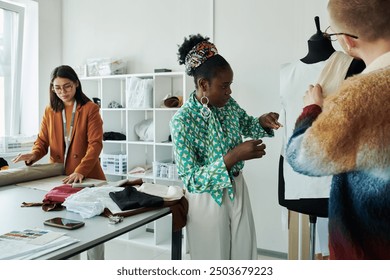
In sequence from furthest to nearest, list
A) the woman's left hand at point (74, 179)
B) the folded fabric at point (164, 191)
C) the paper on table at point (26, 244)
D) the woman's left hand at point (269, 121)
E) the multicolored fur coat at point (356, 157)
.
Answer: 1. the woman's left hand at point (74, 179)
2. the woman's left hand at point (269, 121)
3. the folded fabric at point (164, 191)
4. the paper on table at point (26, 244)
5. the multicolored fur coat at point (356, 157)

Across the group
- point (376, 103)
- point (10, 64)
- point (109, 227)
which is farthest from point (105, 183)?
point (10, 64)

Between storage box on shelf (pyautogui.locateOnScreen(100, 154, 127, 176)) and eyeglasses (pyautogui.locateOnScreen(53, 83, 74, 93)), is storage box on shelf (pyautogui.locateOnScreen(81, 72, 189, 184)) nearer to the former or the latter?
storage box on shelf (pyautogui.locateOnScreen(100, 154, 127, 176))

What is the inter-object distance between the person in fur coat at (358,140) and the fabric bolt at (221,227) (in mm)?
467

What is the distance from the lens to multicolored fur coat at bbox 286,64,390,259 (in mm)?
748

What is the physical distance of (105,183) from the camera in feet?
5.41

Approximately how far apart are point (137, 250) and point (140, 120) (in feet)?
3.48

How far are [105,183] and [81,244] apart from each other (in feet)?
2.15

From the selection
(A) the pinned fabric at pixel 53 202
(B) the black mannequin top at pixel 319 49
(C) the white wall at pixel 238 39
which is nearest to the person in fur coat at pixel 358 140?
(B) the black mannequin top at pixel 319 49

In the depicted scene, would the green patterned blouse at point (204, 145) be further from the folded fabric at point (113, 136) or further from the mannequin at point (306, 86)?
the folded fabric at point (113, 136)

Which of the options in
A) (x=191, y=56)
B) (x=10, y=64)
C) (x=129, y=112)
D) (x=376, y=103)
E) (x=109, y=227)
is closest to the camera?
(x=376, y=103)

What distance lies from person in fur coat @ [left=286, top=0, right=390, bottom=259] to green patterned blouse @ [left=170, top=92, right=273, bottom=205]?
341mm

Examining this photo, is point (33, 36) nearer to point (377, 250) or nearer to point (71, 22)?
point (71, 22)

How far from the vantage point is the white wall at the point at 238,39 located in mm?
2406

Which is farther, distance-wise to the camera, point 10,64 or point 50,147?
point 10,64
